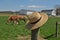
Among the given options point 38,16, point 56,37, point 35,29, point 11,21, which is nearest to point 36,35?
point 35,29

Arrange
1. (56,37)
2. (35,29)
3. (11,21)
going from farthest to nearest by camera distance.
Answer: (11,21) → (56,37) → (35,29)

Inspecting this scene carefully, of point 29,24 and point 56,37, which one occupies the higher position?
point 29,24

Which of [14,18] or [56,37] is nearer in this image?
[56,37]

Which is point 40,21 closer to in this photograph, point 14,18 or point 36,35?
point 36,35

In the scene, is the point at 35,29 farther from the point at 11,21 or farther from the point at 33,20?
the point at 11,21

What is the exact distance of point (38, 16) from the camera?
353 cm

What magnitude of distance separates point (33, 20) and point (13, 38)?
739 cm

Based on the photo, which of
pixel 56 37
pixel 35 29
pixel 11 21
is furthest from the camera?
pixel 11 21

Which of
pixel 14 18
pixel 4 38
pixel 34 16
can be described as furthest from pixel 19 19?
pixel 34 16

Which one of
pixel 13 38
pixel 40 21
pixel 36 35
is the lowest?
pixel 13 38

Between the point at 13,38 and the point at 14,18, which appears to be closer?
the point at 13,38

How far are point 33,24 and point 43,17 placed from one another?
25 centimetres

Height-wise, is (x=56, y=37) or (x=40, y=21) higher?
(x=40, y=21)

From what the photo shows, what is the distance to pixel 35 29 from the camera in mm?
3369
